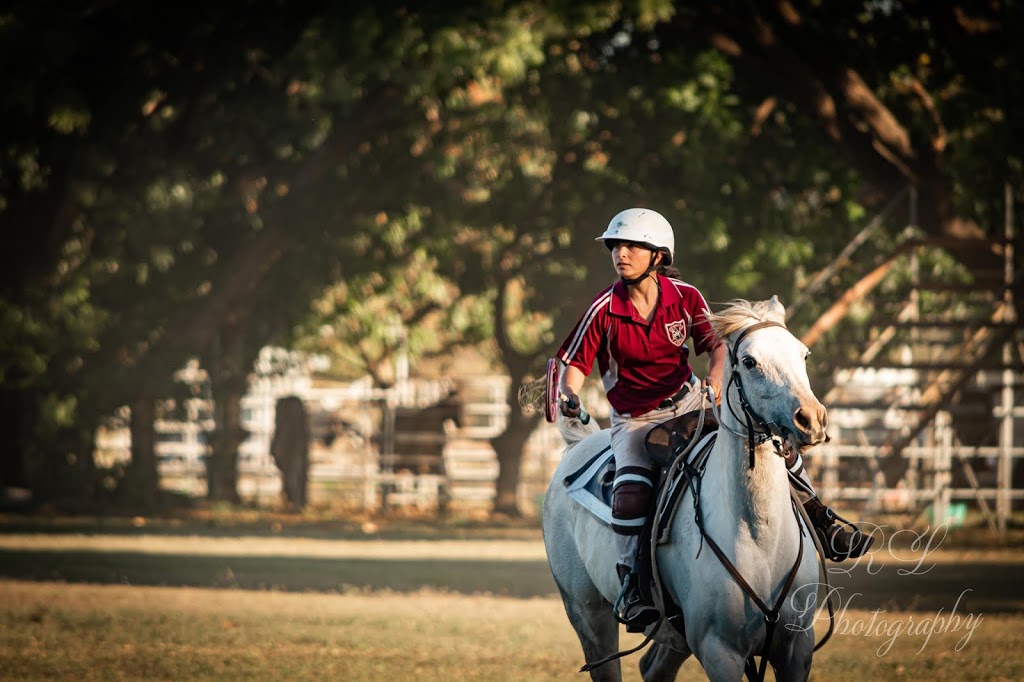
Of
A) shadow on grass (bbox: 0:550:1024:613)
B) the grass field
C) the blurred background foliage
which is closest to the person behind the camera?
the grass field

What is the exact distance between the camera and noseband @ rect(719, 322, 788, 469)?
21.1 feet

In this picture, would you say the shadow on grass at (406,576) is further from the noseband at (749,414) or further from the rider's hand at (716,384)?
the noseband at (749,414)

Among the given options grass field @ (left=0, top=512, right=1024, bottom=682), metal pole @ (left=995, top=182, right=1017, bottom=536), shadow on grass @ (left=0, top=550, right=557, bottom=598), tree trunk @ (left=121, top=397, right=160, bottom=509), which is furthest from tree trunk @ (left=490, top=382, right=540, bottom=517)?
shadow on grass @ (left=0, top=550, right=557, bottom=598)

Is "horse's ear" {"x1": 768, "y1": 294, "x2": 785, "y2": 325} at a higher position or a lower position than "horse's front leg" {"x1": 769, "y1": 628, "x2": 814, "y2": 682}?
higher

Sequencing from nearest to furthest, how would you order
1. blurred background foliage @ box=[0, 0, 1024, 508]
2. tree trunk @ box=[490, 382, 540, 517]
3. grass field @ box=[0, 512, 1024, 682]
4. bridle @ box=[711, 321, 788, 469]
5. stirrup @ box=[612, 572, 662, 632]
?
bridle @ box=[711, 321, 788, 469]
stirrup @ box=[612, 572, 662, 632]
grass field @ box=[0, 512, 1024, 682]
blurred background foliage @ box=[0, 0, 1024, 508]
tree trunk @ box=[490, 382, 540, 517]

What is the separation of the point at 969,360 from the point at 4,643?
63.4 ft

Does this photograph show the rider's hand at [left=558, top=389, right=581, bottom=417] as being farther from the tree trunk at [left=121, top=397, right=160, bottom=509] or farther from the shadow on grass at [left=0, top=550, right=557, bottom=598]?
the tree trunk at [left=121, top=397, right=160, bottom=509]

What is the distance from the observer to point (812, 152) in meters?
25.2

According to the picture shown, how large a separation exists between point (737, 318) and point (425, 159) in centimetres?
Result: 2221

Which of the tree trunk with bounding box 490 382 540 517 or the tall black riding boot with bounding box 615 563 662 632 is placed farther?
the tree trunk with bounding box 490 382 540 517

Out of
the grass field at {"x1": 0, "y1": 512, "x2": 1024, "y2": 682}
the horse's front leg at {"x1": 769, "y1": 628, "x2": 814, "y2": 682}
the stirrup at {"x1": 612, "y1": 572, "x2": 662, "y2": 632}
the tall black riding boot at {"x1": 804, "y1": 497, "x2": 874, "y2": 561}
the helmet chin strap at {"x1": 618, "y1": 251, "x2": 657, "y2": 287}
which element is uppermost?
the helmet chin strap at {"x1": 618, "y1": 251, "x2": 657, "y2": 287}

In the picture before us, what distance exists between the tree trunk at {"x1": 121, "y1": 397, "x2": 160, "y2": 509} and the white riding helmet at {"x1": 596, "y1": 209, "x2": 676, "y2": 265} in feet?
82.8

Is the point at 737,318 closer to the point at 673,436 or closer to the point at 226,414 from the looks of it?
the point at 673,436

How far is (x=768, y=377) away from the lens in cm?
638
